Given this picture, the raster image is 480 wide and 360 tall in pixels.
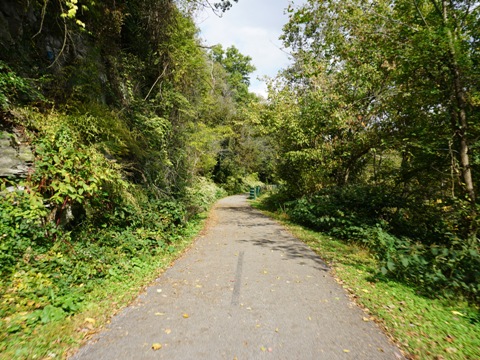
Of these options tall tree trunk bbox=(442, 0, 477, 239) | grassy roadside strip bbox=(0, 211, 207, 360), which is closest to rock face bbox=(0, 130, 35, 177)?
grassy roadside strip bbox=(0, 211, 207, 360)

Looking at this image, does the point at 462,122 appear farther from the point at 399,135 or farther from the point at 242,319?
the point at 242,319

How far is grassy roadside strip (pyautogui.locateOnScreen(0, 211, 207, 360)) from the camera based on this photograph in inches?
104

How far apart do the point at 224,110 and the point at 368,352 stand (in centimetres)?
2695

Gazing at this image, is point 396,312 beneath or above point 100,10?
beneath

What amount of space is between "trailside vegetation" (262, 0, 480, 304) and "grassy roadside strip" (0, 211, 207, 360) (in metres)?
4.79

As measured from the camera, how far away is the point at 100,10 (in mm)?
6711

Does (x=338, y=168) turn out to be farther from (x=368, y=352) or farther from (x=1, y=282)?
(x=1, y=282)

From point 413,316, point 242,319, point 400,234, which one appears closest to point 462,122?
point 400,234

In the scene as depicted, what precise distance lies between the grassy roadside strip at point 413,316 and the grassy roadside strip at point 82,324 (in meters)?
3.79

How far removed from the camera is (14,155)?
4.27 metres

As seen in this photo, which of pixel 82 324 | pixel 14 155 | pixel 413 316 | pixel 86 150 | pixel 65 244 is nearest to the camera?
pixel 82 324

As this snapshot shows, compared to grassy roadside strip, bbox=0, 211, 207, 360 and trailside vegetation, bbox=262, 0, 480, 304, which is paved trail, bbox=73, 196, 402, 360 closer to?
grassy roadside strip, bbox=0, 211, 207, 360


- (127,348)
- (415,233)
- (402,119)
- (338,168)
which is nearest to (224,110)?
(338,168)

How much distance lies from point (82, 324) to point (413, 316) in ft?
15.3
